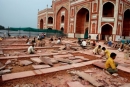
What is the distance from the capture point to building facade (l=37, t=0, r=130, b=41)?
19.8 m

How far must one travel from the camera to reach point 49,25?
34.5 m

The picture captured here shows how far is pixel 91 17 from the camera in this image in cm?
2103

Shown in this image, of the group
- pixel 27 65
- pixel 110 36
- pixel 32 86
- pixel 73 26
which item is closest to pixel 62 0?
pixel 73 26

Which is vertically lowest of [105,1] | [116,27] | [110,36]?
[110,36]

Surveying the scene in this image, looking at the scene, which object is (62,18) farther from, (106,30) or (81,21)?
(106,30)

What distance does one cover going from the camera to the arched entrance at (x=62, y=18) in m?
28.9

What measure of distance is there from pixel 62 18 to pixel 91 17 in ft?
37.5

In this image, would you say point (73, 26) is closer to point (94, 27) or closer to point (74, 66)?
point (94, 27)

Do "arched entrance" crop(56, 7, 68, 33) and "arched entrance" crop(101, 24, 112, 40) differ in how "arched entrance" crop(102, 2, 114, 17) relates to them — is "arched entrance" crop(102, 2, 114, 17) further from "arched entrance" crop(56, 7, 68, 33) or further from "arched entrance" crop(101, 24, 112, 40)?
"arched entrance" crop(56, 7, 68, 33)

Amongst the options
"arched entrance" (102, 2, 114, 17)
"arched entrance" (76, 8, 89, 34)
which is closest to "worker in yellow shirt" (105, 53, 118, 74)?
"arched entrance" (102, 2, 114, 17)

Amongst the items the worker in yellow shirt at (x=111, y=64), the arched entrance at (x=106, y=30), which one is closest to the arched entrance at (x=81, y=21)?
the arched entrance at (x=106, y=30)

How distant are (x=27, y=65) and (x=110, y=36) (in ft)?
58.8

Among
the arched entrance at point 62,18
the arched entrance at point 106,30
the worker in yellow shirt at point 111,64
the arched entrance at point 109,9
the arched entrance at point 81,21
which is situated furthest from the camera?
the arched entrance at point 62,18

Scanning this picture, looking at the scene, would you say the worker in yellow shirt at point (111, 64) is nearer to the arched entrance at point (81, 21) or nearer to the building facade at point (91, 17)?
the building facade at point (91, 17)
